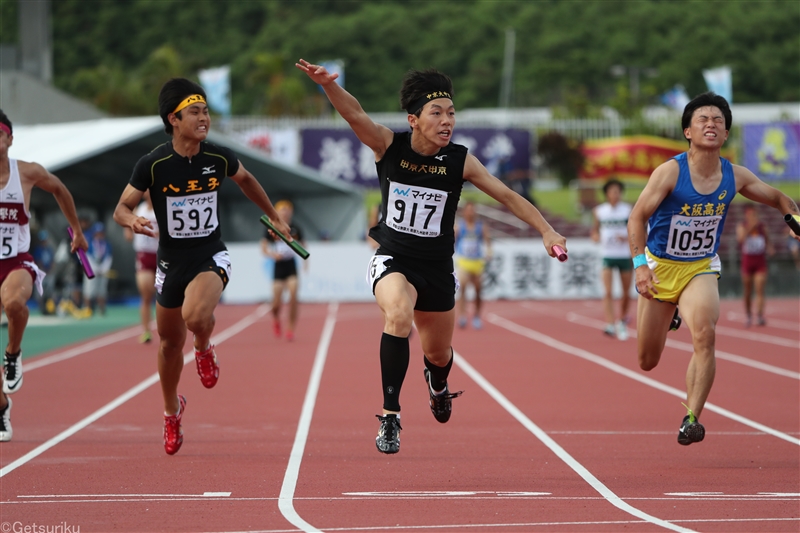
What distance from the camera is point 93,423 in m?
8.76

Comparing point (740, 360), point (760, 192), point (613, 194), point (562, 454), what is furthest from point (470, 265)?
point (760, 192)

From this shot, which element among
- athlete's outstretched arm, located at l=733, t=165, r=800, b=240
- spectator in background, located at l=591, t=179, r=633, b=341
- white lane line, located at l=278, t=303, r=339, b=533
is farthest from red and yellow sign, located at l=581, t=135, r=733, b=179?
athlete's outstretched arm, located at l=733, t=165, r=800, b=240

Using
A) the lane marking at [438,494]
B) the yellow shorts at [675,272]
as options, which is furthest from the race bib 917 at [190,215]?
the yellow shorts at [675,272]

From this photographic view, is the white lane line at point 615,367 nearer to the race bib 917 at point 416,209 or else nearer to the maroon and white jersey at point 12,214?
the race bib 917 at point 416,209

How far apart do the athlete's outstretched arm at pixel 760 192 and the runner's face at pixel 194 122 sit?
3.39 meters

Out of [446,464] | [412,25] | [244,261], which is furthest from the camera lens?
[412,25]

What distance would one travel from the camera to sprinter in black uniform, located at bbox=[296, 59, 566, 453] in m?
6.29

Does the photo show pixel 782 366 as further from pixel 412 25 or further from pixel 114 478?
pixel 412 25

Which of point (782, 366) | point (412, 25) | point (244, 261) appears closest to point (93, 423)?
point (782, 366)

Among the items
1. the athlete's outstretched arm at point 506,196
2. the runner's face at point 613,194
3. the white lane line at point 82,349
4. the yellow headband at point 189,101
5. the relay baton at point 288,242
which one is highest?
the yellow headband at point 189,101

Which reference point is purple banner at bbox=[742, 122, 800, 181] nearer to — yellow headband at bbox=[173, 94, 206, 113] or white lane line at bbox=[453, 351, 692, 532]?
white lane line at bbox=[453, 351, 692, 532]

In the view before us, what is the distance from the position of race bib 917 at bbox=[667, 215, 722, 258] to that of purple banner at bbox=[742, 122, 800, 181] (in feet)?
125

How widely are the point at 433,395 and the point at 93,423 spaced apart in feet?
10.3

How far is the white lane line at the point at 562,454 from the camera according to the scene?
17.2ft
